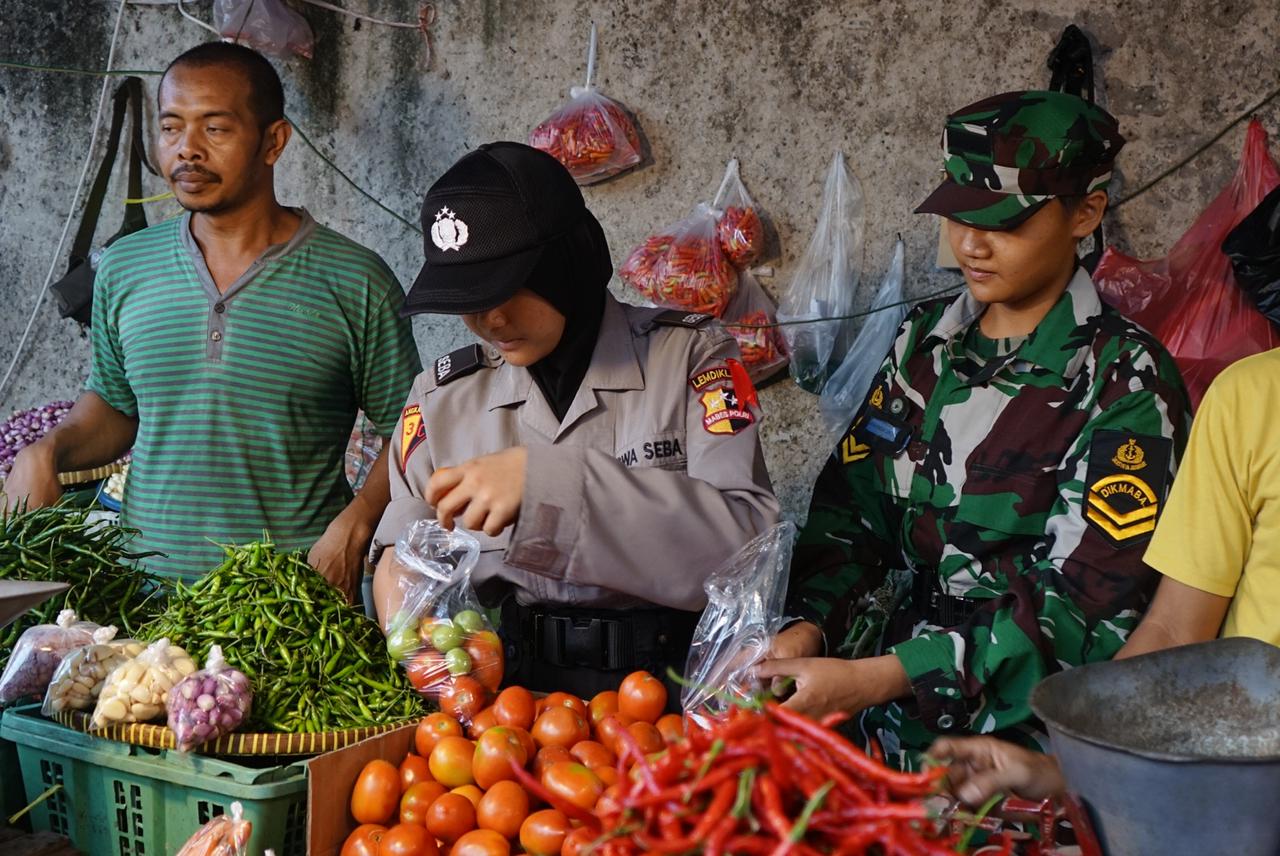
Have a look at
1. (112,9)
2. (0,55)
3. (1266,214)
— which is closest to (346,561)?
(1266,214)

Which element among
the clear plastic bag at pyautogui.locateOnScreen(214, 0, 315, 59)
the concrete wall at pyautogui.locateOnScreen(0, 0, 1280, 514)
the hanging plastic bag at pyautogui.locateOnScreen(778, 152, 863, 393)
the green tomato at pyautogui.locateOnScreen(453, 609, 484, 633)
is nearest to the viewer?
the green tomato at pyautogui.locateOnScreen(453, 609, 484, 633)

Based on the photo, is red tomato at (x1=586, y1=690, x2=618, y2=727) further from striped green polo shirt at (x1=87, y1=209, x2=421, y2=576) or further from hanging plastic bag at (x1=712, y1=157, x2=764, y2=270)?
hanging plastic bag at (x1=712, y1=157, x2=764, y2=270)

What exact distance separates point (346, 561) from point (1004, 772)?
164 cm

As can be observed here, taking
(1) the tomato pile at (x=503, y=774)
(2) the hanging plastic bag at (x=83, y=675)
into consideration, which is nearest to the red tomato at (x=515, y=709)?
(1) the tomato pile at (x=503, y=774)

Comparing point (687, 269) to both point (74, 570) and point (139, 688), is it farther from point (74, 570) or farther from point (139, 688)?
point (139, 688)

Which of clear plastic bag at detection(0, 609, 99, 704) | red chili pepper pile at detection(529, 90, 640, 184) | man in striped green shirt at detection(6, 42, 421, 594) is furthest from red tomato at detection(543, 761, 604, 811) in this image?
red chili pepper pile at detection(529, 90, 640, 184)

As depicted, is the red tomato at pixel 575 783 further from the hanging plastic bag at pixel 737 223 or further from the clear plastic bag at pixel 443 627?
the hanging plastic bag at pixel 737 223

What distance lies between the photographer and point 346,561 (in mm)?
2775

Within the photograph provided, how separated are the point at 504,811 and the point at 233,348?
175 cm

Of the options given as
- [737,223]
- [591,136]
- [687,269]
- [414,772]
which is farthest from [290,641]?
[591,136]

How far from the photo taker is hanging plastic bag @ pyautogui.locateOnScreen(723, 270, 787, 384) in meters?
3.83

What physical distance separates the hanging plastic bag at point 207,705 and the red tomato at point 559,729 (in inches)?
17.5

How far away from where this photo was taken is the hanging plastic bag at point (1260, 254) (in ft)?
8.95

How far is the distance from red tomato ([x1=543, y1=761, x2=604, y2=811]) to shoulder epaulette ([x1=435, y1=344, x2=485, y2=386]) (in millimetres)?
966
